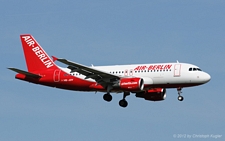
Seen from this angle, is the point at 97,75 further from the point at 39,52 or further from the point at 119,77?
the point at 39,52

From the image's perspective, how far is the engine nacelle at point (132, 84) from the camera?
230ft

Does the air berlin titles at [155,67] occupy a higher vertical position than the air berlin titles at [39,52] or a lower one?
lower

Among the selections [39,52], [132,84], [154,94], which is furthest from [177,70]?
[39,52]

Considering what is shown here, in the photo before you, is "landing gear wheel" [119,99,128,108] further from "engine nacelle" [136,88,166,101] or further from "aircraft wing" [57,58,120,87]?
"aircraft wing" [57,58,120,87]

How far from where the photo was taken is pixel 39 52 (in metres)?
79.3

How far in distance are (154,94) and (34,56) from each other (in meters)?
15.6

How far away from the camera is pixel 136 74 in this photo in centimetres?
7200

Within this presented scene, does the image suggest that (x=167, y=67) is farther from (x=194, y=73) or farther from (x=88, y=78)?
(x=88, y=78)

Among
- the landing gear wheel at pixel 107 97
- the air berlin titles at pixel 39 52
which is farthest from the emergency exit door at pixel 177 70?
the air berlin titles at pixel 39 52

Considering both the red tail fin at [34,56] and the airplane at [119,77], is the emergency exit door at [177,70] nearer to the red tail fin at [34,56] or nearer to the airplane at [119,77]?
the airplane at [119,77]

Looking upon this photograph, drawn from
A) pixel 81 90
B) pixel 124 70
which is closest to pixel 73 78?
pixel 81 90

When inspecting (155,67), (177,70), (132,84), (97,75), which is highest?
(155,67)

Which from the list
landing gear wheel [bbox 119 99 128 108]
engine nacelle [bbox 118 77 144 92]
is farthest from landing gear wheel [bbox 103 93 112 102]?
engine nacelle [bbox 118 77 144 92]

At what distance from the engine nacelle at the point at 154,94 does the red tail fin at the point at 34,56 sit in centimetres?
1126
